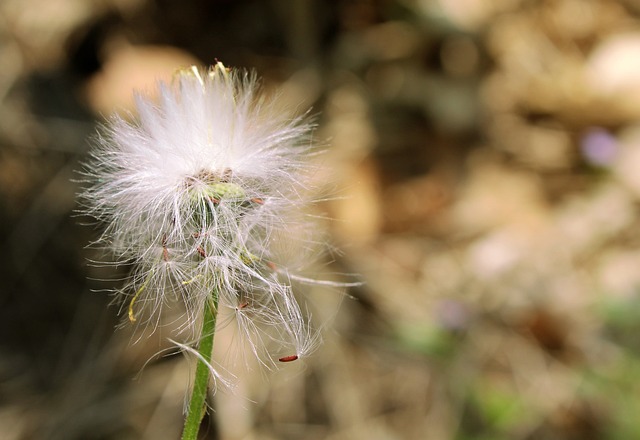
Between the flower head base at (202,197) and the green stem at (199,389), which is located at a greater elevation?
the flower head base at (202,197)

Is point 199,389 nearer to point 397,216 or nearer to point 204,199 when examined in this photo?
point 204,199

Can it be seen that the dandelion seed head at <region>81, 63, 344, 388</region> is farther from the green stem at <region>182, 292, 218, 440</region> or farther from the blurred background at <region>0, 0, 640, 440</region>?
the blurred background at <region>0, 0, 640, 440</region>

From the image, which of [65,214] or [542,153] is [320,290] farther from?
[542,153]

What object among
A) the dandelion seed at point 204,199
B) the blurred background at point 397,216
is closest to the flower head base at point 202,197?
the dandelion seed at point 204,199

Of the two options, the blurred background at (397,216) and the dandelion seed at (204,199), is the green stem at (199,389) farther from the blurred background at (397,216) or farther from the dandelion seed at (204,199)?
the blurred background at (397,216)

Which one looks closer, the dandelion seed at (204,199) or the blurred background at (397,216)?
the dandelion seed at (204,199)
